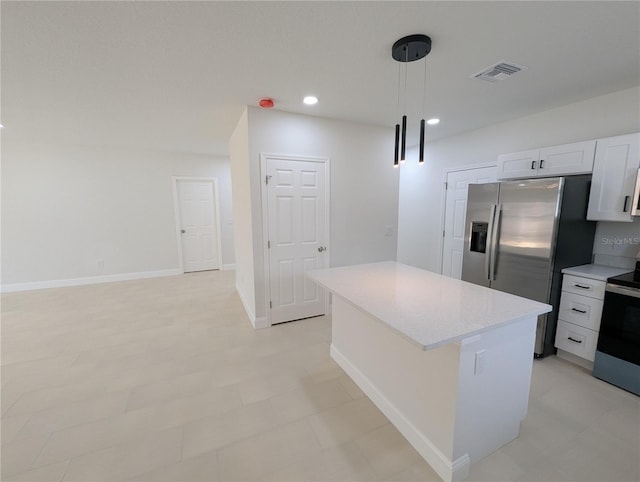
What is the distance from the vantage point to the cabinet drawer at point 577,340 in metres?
2.35

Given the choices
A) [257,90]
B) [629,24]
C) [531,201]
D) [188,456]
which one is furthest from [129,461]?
[629,24]

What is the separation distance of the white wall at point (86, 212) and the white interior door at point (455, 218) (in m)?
4.64

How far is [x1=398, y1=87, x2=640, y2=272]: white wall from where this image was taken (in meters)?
2.60

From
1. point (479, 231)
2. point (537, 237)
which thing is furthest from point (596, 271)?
point (479, 231)

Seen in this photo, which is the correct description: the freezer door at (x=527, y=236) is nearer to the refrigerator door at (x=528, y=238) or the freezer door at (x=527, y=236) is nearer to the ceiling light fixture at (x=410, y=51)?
the refrigerator door at (x=528, y=238)

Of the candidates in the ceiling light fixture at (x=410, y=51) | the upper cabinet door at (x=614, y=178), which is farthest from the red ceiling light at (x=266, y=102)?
the upper cabinet door at (x=614, y=178)

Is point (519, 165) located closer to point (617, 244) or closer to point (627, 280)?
point (617, 244)

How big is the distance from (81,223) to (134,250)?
0.94 metres

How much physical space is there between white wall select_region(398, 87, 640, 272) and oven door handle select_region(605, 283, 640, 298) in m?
0.76

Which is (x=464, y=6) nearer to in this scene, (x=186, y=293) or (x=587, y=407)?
(x=587, y=407)

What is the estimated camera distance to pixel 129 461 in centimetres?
158

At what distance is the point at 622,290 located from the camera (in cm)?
213

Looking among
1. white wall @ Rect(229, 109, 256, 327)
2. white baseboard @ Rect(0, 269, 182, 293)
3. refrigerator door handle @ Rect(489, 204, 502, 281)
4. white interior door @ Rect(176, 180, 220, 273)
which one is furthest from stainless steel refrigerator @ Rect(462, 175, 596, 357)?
white baseboard @ Rect(0, 269, 182, 293)

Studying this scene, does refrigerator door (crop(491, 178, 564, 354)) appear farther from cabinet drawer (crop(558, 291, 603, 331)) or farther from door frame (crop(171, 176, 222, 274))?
door frame (crop(171, 176, 222, 274))
